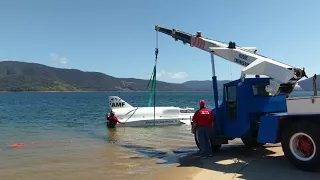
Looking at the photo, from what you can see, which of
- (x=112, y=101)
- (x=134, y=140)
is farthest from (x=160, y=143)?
(x=112, y=101)

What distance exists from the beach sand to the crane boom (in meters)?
2.12

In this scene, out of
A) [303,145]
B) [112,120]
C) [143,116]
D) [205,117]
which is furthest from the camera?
[143,116]

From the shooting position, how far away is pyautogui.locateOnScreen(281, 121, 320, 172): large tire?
8000 millimetres

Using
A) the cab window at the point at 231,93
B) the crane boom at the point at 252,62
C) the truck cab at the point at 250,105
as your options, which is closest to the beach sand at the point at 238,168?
Answer: the truck cab at the point at 250,105

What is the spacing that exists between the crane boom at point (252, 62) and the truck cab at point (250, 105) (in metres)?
0.56

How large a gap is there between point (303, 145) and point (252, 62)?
3.03 metres

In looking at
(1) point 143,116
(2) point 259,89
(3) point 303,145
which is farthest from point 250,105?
(1) point 143,116

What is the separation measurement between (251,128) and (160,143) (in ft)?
21.8

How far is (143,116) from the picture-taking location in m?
26.0

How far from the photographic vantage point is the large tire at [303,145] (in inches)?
315

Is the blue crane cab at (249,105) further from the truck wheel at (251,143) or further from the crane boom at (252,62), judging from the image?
the truck wheel at (251,143)

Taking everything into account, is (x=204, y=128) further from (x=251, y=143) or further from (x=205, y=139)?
(x=251, y=143)

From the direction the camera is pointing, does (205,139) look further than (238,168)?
Yes

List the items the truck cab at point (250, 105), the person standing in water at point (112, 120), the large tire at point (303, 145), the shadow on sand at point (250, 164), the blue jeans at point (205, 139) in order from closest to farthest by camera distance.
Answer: the large tire at point (303, 145) < the shadow on sand at point (250, 164) < the truck cab at point (250, 105) < the blue jeans at point (205, 139) < the person standing in water at point (112, 120)
